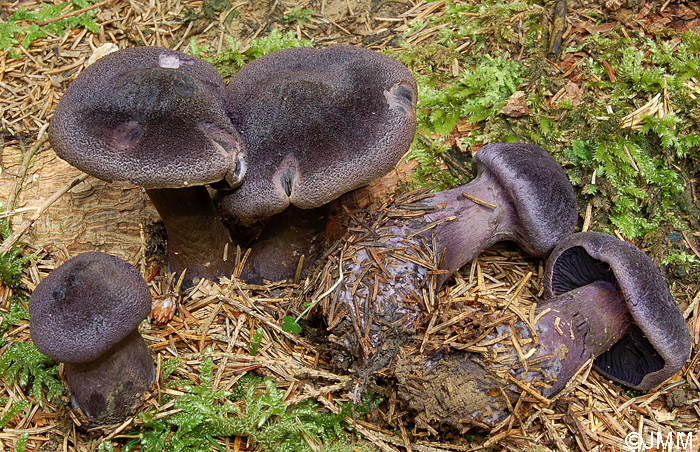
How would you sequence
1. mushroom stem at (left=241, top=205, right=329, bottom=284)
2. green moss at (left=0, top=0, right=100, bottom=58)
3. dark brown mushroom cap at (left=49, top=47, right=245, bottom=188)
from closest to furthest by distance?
dark brown mushroom cap at (left=49, top=47, right=245, bottom=188), mushroom stem at (left=241, top=205, right=329, bottom=284), green moss at (left=0, top=0, right=100, bottom=58)

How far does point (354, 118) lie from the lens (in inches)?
104

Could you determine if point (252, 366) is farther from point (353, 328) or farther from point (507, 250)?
point (507, 250)

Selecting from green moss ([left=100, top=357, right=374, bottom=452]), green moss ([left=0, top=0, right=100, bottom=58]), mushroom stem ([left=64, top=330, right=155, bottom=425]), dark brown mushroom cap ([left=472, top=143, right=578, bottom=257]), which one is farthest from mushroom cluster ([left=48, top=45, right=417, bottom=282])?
green moss ([left=0, top=0, right=100, bottom=58])

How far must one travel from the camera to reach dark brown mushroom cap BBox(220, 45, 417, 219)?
8.43 feet

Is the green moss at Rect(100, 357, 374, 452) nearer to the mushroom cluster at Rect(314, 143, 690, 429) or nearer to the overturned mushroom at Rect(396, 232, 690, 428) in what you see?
the mushroom cluster at Rect(314, 143, 690, 429)

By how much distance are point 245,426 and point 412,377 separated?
82cm

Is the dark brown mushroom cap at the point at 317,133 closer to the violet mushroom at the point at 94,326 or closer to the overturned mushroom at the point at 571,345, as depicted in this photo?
the violet mushroom at the point at 94,326

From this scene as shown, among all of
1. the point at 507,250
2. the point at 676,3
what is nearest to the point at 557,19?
the point at 676,3

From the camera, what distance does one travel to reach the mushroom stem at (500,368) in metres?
2.49

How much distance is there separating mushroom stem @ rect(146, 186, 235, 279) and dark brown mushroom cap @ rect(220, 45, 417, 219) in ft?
0.94

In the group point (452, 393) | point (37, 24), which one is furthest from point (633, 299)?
point (37, 24)

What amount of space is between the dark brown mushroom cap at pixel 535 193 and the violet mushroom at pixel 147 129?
4.88 feet

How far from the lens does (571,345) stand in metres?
2.72

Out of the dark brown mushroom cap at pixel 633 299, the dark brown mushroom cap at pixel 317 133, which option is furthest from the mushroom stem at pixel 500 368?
the dark brown mushroom cap at pixel 317 133
